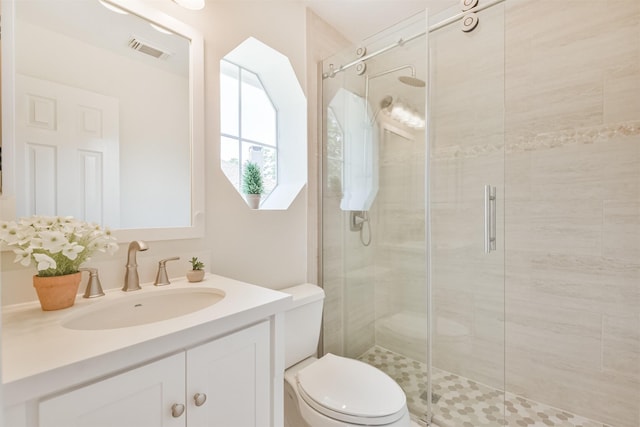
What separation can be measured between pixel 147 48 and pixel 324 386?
1559 mm

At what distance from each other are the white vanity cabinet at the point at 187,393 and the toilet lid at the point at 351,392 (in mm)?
295

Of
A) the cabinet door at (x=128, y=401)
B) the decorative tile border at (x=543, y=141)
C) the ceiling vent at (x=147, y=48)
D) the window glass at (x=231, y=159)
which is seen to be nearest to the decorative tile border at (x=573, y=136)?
the decorative tile border at (x=543, y=141)

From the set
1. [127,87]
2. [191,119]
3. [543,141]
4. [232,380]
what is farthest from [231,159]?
[543,141]

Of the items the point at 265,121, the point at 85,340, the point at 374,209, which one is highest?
the point at 265,121

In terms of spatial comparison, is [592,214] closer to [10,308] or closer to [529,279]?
[529,279]

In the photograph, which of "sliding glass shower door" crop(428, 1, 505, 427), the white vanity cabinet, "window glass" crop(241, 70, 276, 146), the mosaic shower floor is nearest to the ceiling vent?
"window glass" crop(241, 70, 276, 146)

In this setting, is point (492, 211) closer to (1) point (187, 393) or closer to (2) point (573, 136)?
(2) point (573, 136)

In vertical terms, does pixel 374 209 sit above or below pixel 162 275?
above

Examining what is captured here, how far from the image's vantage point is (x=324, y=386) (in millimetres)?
1259

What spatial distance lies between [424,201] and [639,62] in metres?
1.17

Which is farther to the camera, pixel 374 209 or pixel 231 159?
pixel 374 209

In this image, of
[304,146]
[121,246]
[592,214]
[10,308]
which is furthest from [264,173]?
[592,214]

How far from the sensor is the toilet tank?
1409 mm

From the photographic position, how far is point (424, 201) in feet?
5.66
